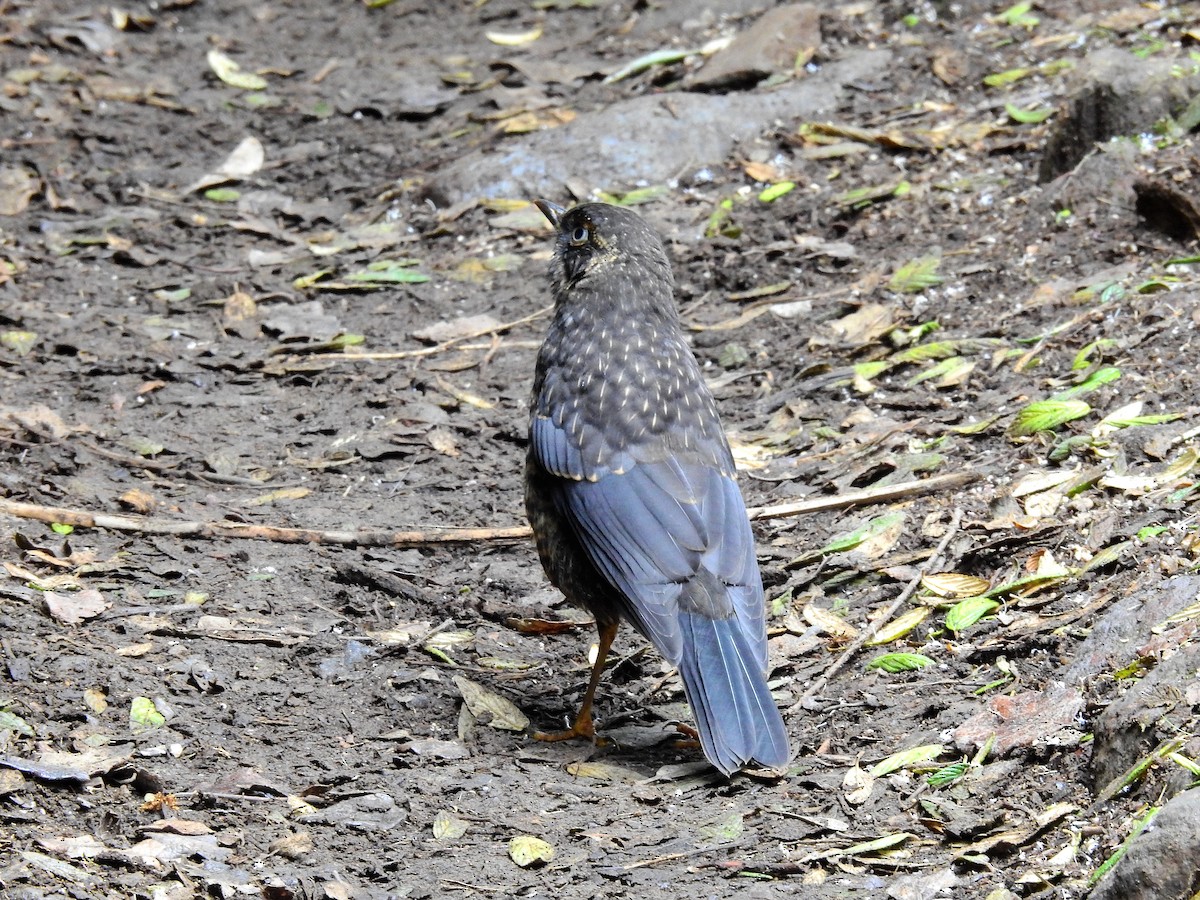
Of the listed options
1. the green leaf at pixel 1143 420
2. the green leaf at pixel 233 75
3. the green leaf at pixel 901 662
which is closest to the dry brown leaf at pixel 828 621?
the green leaf at pixel 901 662

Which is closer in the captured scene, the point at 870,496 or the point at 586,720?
the point at 586,720

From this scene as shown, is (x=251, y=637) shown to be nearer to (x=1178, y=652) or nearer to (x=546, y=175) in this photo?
(x=1178, y=652)

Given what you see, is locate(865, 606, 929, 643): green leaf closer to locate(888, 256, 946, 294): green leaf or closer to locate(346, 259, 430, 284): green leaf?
locate(888, 256, 946, 294): green leaf

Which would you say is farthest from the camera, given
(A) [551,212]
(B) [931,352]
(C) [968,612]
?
(B) [931,352]

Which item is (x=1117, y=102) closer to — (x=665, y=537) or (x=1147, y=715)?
(x=665, y=537)

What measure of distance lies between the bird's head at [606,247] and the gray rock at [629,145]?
297cm

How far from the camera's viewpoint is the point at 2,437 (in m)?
5.88

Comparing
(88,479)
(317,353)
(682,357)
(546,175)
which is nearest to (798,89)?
(546,175)

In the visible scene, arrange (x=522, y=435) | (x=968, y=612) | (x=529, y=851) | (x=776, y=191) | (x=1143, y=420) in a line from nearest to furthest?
(x=529, y=851)
(x=968, y=612)
(x=1143, y=420)
(x=522, y=435)
(x=776, y=191)

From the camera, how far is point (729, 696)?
4.12m

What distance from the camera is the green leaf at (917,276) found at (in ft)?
23.1


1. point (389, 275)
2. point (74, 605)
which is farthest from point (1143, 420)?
point (389, 275)

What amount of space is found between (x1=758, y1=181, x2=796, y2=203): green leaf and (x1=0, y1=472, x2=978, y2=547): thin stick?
3029mm

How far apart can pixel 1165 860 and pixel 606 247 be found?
3.32m
